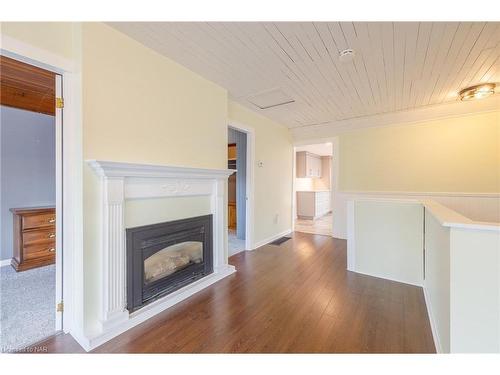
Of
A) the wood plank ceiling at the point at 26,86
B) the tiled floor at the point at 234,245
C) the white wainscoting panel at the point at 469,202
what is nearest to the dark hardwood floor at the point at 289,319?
the tiled floor at the point at 234,245

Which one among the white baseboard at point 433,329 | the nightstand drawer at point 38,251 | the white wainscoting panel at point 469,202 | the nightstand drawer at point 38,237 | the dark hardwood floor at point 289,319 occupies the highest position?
the white wainscoting panel at point 469,202

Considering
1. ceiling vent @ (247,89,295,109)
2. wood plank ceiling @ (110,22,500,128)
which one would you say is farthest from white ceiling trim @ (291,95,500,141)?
ceiling vent @ (247,89,295,109)

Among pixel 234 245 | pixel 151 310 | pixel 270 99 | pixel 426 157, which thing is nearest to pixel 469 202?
pixel 426 157

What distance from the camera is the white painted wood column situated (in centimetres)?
167

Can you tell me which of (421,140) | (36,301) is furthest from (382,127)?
(36,301)

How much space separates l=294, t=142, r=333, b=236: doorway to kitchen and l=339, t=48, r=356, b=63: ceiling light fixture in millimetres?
3629

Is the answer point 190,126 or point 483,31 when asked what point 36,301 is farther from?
point 483,31

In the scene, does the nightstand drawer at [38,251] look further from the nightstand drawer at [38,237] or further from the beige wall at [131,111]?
the beige wall at [131,111]

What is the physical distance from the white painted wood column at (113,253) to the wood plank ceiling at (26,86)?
4.17 feet

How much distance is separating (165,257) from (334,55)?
268 centimetres

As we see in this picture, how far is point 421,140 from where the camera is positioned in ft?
12.6

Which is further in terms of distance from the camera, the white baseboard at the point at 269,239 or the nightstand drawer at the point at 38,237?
the white baseboard at the point at 269,239

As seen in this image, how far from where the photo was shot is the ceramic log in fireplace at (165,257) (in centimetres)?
188
